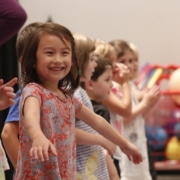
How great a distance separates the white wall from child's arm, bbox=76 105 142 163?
292 cm

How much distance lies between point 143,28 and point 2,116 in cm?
154

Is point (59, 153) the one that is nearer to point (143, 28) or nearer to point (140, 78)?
point (140, 78)

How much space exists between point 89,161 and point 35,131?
588 mm

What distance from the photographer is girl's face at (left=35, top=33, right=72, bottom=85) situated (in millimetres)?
1842

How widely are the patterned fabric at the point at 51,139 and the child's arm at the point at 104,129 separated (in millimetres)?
170

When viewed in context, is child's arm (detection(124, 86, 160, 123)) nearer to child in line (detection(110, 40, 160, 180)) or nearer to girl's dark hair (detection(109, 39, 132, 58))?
child in line (detection(110, 40, 160, 180))

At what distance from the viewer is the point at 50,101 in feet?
5.84

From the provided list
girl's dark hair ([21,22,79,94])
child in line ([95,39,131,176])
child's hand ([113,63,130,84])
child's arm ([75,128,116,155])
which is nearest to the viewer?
girl's dark hair ([21,22,79,94])

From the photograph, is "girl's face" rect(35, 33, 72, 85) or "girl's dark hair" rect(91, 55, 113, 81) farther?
"girl's dark hair" rect(91, 55, 113, 81)

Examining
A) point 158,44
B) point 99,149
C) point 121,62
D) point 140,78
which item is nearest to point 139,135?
point 121,62

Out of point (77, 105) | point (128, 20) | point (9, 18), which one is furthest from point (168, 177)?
point (9, 18)

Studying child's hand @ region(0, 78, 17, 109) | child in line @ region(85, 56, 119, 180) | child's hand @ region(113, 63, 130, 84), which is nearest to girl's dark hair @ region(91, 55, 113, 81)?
child in line @ region(85, 56, 119, 180)

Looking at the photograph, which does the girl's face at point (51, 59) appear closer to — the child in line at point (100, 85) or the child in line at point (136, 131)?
the child in line at point (100, 85)

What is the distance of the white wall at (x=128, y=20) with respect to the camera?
5043 millimetres
